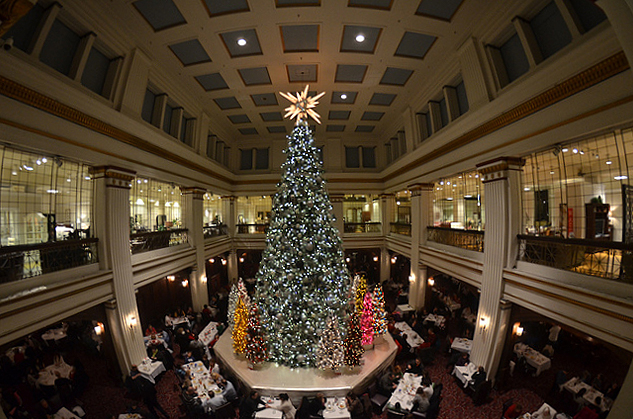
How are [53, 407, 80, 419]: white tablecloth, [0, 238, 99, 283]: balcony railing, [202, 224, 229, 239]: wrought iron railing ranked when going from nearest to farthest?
[0, 238, 99, 283]: balcony railing
[53, 407, 80, 419]: white tablecloth
[202, 224, 229, 239]: wrought iron railing

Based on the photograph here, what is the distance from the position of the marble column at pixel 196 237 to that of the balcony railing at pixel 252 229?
4603 millimetres

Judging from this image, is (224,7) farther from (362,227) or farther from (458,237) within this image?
(362,227)

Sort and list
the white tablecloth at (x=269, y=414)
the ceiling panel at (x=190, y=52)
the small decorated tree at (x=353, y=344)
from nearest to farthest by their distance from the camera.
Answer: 1. the white tablecloth at (x=269, y=414)
2. the small decorated tree at (x=353, y=344)
3. the ceiling panel at (x=190, y=52)

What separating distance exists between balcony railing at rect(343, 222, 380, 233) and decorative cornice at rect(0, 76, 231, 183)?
1157 cm

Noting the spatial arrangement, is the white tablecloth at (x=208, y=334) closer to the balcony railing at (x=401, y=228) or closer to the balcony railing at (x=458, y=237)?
the balcony railing at (x=458, y=237)

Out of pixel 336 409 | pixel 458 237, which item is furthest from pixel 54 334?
pixel 458 237

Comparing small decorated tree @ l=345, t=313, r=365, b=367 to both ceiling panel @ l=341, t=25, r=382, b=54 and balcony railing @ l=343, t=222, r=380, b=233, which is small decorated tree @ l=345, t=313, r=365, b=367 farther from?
balcony railing @ l=343, t=222, r=380, b=233

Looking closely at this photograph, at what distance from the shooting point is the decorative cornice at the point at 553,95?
4.29 m

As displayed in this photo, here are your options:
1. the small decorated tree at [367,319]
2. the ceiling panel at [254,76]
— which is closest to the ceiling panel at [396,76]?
the ceiling panel at [254,76]

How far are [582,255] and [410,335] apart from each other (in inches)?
235

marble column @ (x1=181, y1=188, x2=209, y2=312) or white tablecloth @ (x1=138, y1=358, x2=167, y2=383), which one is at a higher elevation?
marble column @ (x1=181, y1=188, x2=209, y2=312)

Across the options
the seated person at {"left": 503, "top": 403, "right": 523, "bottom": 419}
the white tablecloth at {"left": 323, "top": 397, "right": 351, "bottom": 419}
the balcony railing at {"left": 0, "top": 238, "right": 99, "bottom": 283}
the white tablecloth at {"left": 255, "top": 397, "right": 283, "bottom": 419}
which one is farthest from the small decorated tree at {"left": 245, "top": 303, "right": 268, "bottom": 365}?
the seated person at {"left": 503, "top": 403, "right": 523, "bottom": 419}

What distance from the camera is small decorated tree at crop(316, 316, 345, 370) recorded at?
691 cm

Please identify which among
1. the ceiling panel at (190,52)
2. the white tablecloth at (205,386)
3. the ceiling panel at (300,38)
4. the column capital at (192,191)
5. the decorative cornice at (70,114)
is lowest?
the white tablecloth at (205,386)
